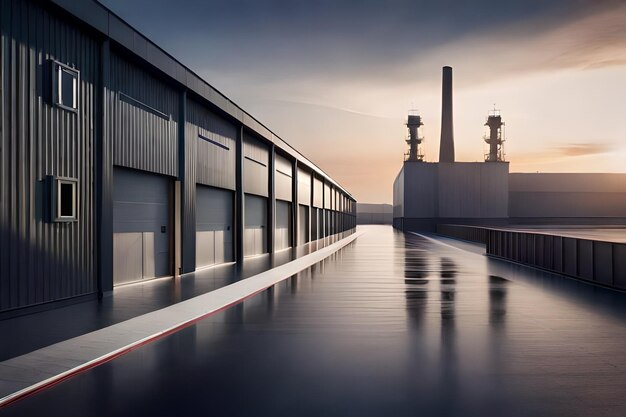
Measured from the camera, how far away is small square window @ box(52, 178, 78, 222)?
10906mm

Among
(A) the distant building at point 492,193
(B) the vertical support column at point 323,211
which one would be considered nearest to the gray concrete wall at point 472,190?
(A) the distant building at point 492,193

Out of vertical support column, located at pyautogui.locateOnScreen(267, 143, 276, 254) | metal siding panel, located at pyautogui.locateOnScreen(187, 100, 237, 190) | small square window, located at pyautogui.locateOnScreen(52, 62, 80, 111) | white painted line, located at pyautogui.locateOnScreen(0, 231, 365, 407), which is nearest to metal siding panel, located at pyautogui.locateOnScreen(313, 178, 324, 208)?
vertical support column, located at pyautogui.locateOnScreen(267, 143, 276, 254)

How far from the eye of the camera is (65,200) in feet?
37.1

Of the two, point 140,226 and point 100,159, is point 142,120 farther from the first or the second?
point 140,226

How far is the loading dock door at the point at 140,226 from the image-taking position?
14.4m

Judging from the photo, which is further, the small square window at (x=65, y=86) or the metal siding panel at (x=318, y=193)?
the metal siding panel at (x=318, y=193)

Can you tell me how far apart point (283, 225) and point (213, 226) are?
13.7 m

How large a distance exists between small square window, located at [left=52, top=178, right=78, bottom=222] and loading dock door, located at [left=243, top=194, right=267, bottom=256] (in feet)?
45.0

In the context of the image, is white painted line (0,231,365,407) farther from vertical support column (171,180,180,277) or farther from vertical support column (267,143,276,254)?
vertical support column (267,143,276,254)

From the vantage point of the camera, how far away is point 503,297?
13031 mm

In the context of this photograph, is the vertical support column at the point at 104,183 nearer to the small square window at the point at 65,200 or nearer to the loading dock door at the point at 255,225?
the small square window at the point at 65,200

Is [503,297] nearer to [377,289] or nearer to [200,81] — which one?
[377,289]

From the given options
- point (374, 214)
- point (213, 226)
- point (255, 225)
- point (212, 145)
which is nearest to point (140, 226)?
point (213, 226)

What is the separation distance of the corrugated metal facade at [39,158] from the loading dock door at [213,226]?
7.35 m
